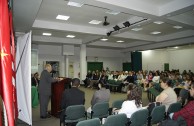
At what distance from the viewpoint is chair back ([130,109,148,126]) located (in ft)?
10.0

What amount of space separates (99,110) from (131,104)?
2.79 feet

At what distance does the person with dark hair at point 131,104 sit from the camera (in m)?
3.29

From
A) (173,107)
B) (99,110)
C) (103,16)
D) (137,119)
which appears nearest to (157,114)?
(173,107)

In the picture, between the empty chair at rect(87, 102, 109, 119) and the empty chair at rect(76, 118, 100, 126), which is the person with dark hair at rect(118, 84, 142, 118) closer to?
the empty chair at rect(87, 102, 109, 119)

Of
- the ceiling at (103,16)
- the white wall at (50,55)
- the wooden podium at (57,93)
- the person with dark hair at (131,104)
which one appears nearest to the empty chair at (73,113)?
the person with dark hair at (131,104)

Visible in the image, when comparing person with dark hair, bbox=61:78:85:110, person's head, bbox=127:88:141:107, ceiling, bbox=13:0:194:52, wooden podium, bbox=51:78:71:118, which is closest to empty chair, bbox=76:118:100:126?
person's head, bbox=127:88:141:107

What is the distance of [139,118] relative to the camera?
3.15 meters

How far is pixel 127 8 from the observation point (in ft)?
19.2

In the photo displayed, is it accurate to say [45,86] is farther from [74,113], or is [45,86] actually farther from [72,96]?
[74,113]

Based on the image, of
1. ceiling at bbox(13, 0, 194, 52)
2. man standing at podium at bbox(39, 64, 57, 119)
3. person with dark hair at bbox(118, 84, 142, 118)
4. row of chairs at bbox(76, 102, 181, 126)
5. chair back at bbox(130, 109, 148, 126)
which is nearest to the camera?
row of chairs at bbox(76, 102, 181, 126)

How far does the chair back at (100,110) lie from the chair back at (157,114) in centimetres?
101

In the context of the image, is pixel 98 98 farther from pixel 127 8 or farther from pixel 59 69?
pixel 59 69

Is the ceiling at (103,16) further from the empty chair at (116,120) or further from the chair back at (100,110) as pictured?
the empty chair at (116,120)

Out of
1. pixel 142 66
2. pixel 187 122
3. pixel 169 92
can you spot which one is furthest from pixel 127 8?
pixel 142 66
